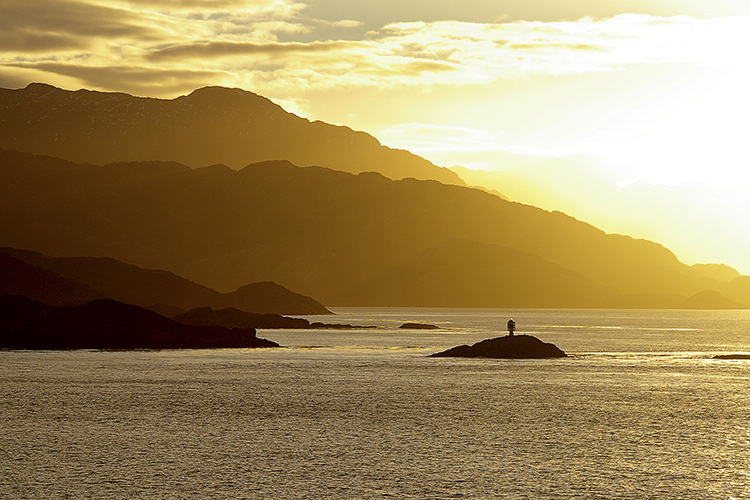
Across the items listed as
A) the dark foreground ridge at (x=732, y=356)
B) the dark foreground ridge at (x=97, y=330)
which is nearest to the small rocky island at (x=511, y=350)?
the dark foreground ridge at (x=732, y=356)

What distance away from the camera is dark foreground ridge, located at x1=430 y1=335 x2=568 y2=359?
99.7 m

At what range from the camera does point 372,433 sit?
135 ft

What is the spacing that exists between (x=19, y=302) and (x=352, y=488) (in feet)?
377

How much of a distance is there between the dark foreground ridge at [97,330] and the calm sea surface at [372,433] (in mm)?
41086

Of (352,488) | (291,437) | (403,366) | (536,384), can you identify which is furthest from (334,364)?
(352,488)

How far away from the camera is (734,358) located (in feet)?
347

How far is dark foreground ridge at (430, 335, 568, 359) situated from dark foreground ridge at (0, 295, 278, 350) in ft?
114

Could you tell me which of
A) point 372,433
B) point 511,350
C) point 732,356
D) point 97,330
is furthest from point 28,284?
point 372,433

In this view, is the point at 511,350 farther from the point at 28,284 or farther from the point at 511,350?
the point at 28,284

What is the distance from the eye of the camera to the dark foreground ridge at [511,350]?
99.7m

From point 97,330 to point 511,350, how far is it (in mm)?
62221

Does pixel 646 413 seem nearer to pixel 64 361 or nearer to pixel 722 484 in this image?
pixel 722 484

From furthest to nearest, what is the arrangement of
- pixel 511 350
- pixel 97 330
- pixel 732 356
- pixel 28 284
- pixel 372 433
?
pixel 28 284 < pixel 97 330 < pixel 732 356 < pixel 511 350 < pixel 372 433

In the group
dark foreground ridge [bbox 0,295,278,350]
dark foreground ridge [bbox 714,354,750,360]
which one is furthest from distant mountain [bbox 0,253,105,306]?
dark foreground ridge [bbox 714,354,750,360]
